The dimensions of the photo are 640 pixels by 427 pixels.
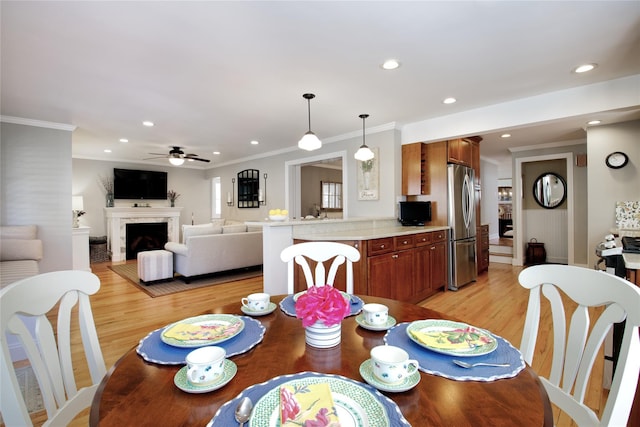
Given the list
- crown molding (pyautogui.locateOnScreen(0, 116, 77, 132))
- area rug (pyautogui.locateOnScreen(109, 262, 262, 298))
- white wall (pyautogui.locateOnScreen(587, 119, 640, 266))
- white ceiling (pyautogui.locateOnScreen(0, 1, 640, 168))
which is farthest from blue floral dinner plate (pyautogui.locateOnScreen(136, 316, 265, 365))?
white wall (pyautogui.locateOnScreen(587, 119, 640, 266))

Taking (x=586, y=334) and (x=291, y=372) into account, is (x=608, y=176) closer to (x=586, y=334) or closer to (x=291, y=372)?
(x=586, y=334)

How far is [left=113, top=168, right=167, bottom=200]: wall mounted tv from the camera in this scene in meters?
7.42

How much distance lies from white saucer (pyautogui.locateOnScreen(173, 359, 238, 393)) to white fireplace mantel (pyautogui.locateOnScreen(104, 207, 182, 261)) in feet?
24.3

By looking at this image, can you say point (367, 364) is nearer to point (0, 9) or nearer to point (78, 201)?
point (0, 9)

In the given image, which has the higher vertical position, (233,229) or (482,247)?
(233,229)

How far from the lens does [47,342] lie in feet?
3.18

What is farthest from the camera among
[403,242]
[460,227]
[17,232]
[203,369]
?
[460,227]

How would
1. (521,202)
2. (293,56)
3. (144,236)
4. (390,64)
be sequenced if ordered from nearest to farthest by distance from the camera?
(293,56)
(390,64)
(521,202)
(144,236)

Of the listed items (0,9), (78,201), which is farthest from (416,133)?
(78,201)

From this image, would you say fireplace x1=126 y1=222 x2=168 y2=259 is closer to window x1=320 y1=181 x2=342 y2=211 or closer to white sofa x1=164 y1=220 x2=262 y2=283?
white sofa x1=164 y1=220 x2=262 y2=283

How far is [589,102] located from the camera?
300cm

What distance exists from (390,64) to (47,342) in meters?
2.78

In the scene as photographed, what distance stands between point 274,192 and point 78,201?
4.13m

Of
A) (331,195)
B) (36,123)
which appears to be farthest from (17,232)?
(331,195)
